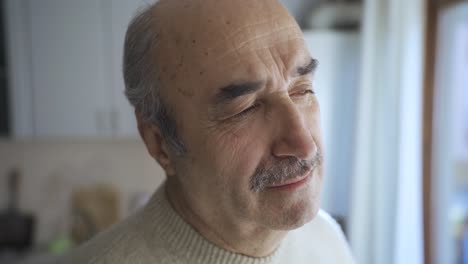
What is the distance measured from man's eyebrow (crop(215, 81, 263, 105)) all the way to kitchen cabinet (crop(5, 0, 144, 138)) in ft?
5.18

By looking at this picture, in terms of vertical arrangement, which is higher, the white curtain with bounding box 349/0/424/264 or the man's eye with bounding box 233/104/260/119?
the man's eye with bounding box 233/104/260/119

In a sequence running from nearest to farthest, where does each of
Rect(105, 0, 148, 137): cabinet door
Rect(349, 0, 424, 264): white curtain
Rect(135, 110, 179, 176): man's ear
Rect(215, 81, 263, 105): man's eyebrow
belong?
1. Rect(215, 81, 263, 105): man's eyebrow
2. Rect(135, 110, 179, 176): man's ear
3. Rect(349, 0, 424, 264): white curtain
4. Rect(105, 0, 148, 137): cabinet door

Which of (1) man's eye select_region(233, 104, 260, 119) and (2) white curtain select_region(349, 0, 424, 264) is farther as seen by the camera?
(2) white curtain select_region(349, 0, 424, 264)

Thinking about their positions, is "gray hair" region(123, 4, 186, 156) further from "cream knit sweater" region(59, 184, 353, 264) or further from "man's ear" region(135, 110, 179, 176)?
"cream knit sweater" region(59, 184, 353, 264)

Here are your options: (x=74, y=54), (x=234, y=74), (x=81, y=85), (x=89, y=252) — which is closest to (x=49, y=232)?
(x=81, y=85)

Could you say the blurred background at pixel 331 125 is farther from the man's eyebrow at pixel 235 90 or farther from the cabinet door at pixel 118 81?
the man's eyebrow at pixel 235 90

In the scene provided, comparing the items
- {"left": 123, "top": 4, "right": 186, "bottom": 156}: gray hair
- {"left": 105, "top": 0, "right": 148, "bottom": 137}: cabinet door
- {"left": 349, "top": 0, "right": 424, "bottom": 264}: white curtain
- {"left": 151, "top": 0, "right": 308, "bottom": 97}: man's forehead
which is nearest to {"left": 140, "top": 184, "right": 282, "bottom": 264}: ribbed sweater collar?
{"left": 123, "top": 4, "right": 186, "bottom": 156}: gray hair

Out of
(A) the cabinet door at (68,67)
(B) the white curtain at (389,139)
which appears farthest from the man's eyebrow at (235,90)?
(A) the cabinet door at (68,67)

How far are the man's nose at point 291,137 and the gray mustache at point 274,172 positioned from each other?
12 mm

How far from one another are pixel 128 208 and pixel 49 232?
605 mm

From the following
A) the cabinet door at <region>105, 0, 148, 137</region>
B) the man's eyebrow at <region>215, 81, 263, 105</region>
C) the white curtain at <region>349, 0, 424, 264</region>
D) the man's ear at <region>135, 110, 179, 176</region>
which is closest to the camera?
the man's eyebrow at <region>215, 81, 263, 105</region>

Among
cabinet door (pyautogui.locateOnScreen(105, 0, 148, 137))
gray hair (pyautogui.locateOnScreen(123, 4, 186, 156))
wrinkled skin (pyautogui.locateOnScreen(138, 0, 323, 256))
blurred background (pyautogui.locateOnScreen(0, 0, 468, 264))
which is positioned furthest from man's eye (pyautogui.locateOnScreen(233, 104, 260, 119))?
cabinet door (pyautogui.locateOnScreen(105, 0, 148, 137))

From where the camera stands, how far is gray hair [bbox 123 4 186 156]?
59 centimetres

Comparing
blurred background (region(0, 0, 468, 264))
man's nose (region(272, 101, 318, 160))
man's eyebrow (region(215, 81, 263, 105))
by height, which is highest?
man's eyebrow (region(215, 81, 263, 105))
